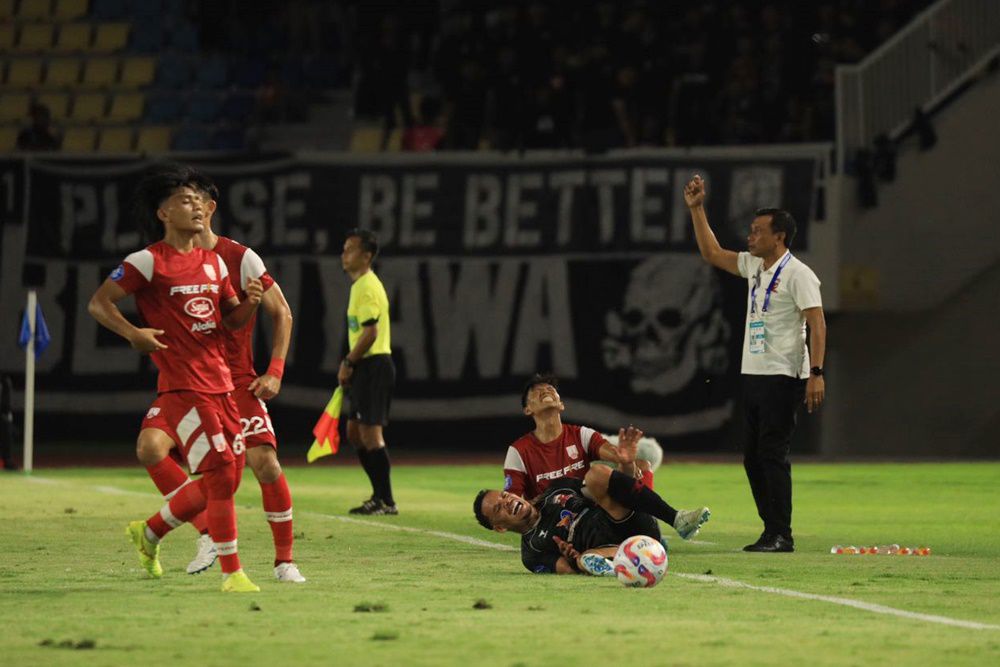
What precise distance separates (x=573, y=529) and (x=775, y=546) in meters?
2.17

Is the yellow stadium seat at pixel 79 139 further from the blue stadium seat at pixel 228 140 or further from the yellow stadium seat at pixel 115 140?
the blue stadium seat at pixel 228 140

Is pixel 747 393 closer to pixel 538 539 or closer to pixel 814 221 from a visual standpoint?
pixel 538 539

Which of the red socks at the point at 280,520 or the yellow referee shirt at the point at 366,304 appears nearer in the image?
the red socks at the point at 280,520

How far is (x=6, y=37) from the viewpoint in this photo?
107 ft

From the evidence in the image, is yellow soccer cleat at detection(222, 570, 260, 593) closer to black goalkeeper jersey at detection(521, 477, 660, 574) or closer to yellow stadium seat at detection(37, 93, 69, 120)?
black goalkeeper jersey at detection(521, 477, 660, 574)

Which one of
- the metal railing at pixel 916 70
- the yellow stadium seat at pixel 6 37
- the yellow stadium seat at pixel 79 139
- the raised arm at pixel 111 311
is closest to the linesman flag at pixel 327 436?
the raised arm at pixel 111 311

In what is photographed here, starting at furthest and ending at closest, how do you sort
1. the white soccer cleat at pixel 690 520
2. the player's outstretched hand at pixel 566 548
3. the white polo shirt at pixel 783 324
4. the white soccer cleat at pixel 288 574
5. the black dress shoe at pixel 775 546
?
the white polo shirt at pixel 783 324 → the black dress shoe at pixel 775 546 → the white soccer cleat at pixel 690 520 → the player's outstretched hand at pixel 566 548 → the white soccer cleat at pixel 288 574

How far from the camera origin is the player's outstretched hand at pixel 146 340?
946cm

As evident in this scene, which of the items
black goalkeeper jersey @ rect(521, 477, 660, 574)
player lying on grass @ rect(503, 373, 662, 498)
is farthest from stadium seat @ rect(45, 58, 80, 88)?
black goalkeeper jersey @ rect(521, 477, 660, 574)

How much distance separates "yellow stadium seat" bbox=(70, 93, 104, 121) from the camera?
31.2 metres

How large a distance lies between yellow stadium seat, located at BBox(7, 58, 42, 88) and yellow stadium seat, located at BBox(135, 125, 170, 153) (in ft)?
7.76

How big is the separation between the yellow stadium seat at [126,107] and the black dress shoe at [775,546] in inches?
813

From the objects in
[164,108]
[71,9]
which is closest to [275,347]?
[164,108]

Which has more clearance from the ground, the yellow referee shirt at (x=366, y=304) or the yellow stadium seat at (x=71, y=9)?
the yellow stadium seat at (x=71, y=9)
